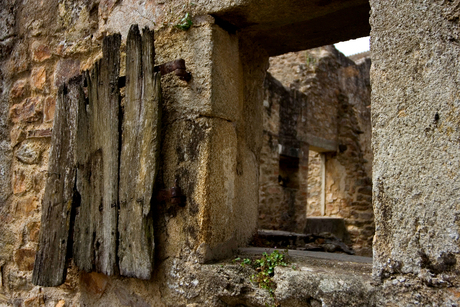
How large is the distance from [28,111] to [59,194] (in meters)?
0.81

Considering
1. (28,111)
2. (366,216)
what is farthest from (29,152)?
(366,216)

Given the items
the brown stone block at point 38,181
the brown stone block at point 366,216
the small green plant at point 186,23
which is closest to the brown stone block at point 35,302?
the brown stone block at point 38,181

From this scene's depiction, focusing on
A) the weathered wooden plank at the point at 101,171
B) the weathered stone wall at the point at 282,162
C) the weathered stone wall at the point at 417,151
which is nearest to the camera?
the weathered stone wall at the point at 417,151

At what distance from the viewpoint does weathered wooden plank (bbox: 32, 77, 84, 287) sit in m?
2.45

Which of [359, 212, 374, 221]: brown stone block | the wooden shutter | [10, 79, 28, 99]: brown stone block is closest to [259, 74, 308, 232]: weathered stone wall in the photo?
[359, 212, 374, 221]: brown stone block

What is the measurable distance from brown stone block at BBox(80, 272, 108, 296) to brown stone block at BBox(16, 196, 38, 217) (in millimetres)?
645

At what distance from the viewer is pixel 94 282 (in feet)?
8.15

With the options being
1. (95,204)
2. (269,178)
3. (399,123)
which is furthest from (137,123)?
(269,178)

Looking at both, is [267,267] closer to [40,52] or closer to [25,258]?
[25,258]

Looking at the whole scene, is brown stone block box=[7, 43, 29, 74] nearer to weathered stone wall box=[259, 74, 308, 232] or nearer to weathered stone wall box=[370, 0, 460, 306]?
weathered stone wall box=[370, 0, 460, 306]

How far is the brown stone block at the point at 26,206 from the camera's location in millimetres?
2863

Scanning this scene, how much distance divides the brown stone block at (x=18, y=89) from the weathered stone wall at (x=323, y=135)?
5.57m

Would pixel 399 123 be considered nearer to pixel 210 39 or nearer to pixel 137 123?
pixel 210 39

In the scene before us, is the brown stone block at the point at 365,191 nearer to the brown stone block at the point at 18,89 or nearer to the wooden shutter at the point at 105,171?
the brown stone block at the point at 18,89
